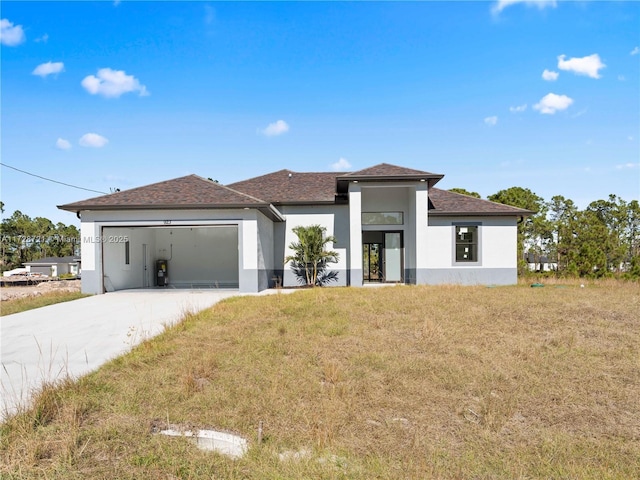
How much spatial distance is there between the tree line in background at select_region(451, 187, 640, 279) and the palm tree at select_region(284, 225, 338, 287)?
12.9m

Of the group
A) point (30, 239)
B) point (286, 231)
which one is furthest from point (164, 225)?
point (30, 239)

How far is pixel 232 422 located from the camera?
385cm

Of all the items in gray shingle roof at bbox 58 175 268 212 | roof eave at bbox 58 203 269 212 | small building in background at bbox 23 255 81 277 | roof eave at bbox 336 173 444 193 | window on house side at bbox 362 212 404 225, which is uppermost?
roof eave at bbox 336 173 444 193

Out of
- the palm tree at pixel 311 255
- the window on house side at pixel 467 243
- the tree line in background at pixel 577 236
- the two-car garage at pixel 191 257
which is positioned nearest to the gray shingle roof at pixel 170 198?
the palm tree at pixel 311 255

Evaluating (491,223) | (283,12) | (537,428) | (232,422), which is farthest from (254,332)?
(491,223)

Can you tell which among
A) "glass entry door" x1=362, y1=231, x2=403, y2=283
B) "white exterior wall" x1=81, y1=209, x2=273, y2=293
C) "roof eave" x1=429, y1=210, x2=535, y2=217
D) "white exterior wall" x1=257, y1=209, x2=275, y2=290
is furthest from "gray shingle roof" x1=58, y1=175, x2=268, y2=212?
"roof eave" x1=429, y1=210, x2=535, y2=217

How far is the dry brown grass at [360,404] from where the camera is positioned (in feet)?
10.4

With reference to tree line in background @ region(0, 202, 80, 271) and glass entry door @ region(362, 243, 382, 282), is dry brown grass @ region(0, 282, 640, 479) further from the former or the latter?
tree line in background @ region(0, 202, 80, 271)

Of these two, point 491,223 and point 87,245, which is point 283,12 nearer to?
point 87,245

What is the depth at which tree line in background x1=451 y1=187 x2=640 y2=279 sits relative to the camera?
71.0ft

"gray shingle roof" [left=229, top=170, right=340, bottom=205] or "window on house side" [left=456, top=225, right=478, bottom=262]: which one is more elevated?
"gray shingle roof" [left=229, top=170, right=340, bottom=205]

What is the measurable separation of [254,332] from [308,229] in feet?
34.1

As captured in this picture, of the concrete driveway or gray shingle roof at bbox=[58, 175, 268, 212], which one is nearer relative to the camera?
the concrete driveway

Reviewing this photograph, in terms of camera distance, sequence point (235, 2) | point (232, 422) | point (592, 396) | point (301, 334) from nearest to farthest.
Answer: point (232, 422)
point (592, 396)
point (301, 334)
point (235, 2)
